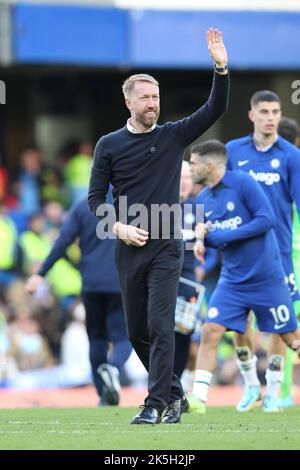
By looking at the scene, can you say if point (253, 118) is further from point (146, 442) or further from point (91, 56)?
point (91, 56)

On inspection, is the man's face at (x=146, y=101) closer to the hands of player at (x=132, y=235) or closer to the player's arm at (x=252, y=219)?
the hands of player at (x=132, y=235)

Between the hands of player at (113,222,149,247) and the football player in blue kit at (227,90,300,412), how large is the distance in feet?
9.46

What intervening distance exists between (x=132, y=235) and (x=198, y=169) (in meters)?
2.52

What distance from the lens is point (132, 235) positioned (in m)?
8.33

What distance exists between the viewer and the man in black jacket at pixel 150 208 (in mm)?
8492

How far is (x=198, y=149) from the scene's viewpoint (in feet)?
35.4

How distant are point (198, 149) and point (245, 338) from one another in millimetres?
1610

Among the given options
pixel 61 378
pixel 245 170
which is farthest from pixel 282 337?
pixel 61 378

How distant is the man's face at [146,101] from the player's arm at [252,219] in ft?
7.00

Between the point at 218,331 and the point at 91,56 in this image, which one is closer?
the point at 218,331

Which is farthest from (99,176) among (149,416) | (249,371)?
(249,371)

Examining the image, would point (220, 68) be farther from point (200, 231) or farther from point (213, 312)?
point (213, 312)

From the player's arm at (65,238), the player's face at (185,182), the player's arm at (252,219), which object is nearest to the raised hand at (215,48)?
the player's arm at (252,219)

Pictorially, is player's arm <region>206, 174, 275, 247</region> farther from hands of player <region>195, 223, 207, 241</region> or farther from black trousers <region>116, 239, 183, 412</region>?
black trousers <region>116, 239, 183, 412</region>
